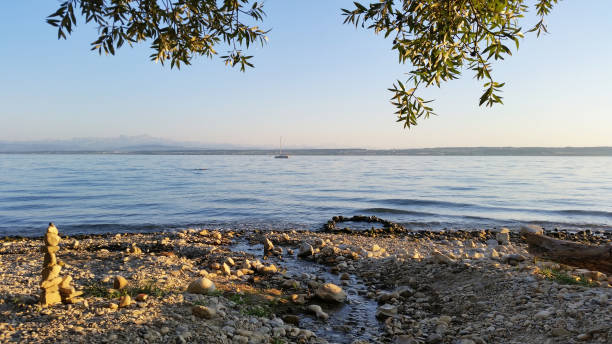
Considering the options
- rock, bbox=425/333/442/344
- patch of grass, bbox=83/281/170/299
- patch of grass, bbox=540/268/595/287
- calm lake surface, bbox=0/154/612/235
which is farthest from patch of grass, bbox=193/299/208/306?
calm lake surface, bbox=0/154/612/235

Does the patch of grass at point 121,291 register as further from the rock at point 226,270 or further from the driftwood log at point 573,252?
the driftwood log at point 573,252

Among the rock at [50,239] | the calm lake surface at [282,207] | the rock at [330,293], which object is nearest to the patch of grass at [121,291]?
the rock at [50,239]

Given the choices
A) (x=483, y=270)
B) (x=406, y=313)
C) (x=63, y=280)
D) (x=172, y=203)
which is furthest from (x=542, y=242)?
(x=172, y=203)

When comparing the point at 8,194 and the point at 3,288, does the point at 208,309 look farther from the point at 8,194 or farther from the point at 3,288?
the point at 8,194

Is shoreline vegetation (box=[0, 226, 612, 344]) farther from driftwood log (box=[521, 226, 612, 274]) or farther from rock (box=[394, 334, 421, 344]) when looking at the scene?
driftwood log (box=[521, 226, 612, 274])

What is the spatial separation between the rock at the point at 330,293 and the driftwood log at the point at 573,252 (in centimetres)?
383

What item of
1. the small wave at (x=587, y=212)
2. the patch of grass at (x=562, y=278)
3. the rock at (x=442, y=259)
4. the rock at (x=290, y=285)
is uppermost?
the patch of grass at (x=562, y=278)

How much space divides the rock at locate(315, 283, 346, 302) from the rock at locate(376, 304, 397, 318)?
2.55ft

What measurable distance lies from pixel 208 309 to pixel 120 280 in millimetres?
1858

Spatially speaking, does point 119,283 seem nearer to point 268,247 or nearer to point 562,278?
point 268,247

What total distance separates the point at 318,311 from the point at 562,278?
4472mm

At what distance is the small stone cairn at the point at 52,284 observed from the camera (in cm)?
516

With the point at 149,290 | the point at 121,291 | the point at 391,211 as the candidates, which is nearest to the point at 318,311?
the point at 149,290

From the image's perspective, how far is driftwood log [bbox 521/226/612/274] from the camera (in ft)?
20.3
